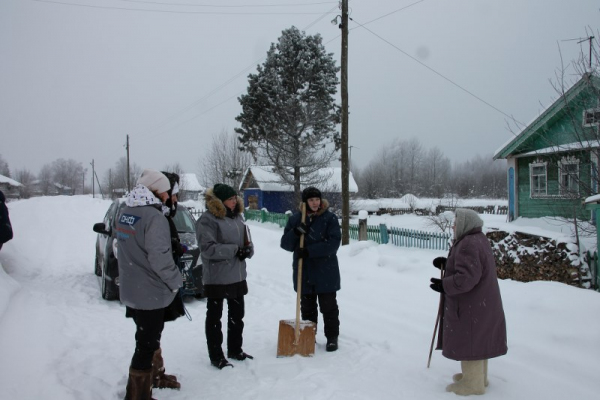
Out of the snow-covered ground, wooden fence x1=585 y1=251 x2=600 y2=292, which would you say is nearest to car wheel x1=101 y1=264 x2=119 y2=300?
the snow-covered ground

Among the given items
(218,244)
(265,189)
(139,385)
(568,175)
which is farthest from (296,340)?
(265,189)

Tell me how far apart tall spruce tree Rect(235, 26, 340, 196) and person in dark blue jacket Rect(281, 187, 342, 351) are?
18810 mm

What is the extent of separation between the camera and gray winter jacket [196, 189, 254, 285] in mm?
4074

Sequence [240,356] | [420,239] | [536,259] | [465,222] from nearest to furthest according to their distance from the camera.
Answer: [465,222], [240,356], [536,259], [420,239]

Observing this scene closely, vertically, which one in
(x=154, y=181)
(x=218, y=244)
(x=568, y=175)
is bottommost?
(x=218, y=244)

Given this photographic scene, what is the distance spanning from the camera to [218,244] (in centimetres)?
409

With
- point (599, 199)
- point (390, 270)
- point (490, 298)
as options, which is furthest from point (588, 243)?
point (490, 298)

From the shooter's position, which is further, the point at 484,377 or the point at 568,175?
the point at 568,175

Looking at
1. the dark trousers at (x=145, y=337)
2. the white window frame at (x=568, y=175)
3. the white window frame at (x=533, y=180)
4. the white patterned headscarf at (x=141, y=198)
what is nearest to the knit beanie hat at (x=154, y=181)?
the white patterned headscarf at (x=141, y=198)

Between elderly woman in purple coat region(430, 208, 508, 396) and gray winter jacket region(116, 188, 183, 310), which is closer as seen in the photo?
gray winter jacket region(116, 188, 183, 310)

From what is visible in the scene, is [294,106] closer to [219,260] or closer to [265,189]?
[265,189]

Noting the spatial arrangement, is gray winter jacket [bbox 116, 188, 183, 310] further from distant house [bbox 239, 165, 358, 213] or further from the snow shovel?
distant house [bbox 239, 165, 358, 213]

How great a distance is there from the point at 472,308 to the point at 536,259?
5.90m

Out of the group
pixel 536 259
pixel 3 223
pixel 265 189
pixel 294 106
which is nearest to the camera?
pixel 3 223
